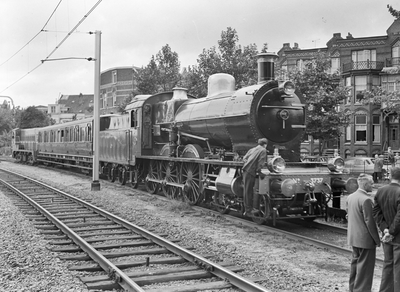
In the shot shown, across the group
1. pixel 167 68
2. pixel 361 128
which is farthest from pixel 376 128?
pixel 167 68

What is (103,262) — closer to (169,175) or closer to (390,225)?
(390,225)

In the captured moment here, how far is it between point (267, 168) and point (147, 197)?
20.8ft

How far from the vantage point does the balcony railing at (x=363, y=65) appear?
118 ft

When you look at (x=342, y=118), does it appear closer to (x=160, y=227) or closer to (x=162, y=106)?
(x=162, y=106)

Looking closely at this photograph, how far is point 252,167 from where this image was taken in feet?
28.5

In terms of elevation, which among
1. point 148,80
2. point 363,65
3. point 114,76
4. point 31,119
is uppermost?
point 114,76

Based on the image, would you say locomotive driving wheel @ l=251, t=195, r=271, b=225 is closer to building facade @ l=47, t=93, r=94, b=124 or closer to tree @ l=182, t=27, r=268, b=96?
tree @ l=182, t=27, r=268, b=96

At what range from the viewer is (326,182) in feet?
29.5

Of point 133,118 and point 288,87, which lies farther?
point 133,118

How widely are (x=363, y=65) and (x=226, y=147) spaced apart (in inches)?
1152

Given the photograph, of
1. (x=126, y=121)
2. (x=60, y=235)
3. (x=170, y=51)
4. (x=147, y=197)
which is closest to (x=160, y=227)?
(x=60, y=235)

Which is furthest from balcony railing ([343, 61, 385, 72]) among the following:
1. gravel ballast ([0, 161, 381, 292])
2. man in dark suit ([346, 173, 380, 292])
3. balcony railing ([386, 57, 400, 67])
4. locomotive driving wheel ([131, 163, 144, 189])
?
man in dark suit ([346, 173, 380, 292])

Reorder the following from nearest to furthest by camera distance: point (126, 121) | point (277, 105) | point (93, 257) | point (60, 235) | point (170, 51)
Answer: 1. point (93, 257)
2. point (60, 235)
3. point (277, 105)
4. point (126, 121)
5. point (170, 51)

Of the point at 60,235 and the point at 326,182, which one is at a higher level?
the point at 326,182
